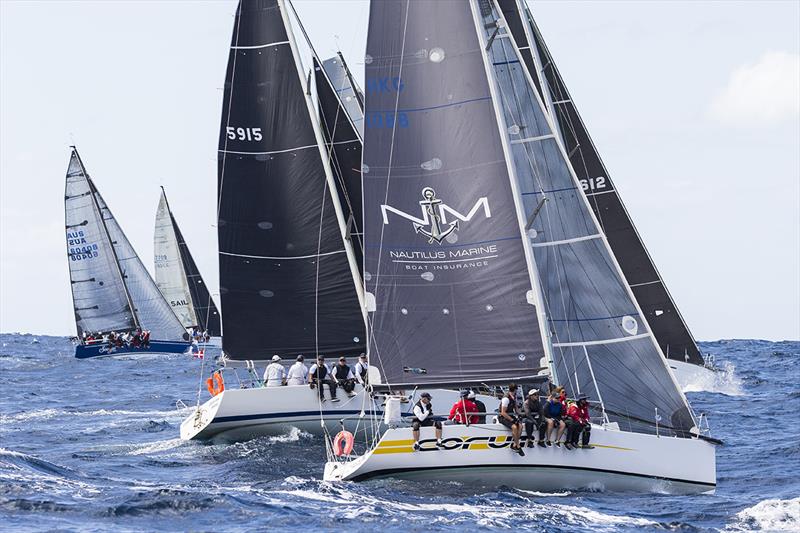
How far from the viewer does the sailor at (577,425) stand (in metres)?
22.2

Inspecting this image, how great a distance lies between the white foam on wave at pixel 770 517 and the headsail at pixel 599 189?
58.4 ft

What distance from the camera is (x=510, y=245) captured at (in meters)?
23.3

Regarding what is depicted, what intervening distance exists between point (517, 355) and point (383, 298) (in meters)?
2.70

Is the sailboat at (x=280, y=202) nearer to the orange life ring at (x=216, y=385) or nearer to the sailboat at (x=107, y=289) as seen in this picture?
the orange life ring at (x=216, y=385)

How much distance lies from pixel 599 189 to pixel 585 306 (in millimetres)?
16232

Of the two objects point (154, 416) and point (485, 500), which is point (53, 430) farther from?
point (485, 500)

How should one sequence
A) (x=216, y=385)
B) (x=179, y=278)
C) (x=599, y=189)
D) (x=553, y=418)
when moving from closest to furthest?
(x=553, y=418), (x=216, y=385), (x=599, y=189), (x=179, y=278)

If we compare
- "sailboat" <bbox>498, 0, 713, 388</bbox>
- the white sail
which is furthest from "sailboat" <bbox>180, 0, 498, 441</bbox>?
the white sail

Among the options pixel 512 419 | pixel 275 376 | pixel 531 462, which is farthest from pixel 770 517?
pixel 275 376

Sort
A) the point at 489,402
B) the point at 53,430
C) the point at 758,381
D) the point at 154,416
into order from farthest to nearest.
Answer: the point at 758,381
the point at 154,416
the point at 53,430
the point at 489,402

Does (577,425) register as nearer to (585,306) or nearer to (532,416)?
(532,416)

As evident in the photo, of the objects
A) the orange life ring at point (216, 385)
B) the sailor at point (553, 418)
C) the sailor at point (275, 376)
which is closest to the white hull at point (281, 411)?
the sailor at point (275, 376)

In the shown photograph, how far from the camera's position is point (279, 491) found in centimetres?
2314

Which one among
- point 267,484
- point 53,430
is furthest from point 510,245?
point 53,430
